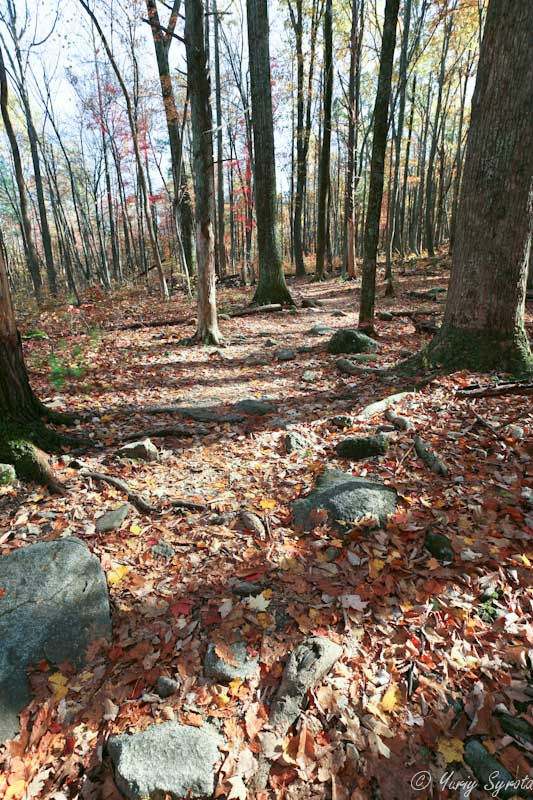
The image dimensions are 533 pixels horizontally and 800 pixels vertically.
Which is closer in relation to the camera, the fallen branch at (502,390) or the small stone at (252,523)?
the small stone at (252,523)

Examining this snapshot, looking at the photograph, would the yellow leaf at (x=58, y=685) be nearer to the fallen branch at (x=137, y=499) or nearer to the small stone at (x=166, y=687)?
the small stone at (x=166, y=687)

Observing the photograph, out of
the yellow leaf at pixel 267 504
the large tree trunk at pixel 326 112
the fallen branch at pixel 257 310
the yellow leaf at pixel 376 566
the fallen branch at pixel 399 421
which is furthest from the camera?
the large tree trunk at pixel 326 112

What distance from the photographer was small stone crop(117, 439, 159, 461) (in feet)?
14.5

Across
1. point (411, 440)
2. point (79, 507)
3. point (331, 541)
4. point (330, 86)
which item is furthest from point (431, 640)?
point (330, 86)

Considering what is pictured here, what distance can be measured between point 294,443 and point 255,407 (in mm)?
1191

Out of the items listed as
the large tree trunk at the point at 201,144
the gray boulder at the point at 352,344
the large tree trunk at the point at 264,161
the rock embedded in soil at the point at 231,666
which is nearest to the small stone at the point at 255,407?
the gray boulder at the point at 352,344

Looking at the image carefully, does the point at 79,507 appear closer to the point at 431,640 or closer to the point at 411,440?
the point at 431,640

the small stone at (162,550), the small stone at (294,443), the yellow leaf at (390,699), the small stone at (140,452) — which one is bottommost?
the yellow leaf at (390,699)

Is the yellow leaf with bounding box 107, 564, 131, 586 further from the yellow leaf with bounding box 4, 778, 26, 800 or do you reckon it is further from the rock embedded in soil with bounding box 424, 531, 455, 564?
the rock embedded in soil with bounding box 424, 531, 455, 564

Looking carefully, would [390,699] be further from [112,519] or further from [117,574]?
[112,519]

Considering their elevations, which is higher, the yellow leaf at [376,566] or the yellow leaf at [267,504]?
the yellow leaf at [267,504]

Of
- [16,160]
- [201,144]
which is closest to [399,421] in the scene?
[201,144]

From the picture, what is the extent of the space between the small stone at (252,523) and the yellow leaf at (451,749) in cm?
175

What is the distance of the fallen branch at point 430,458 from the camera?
3.86 m
